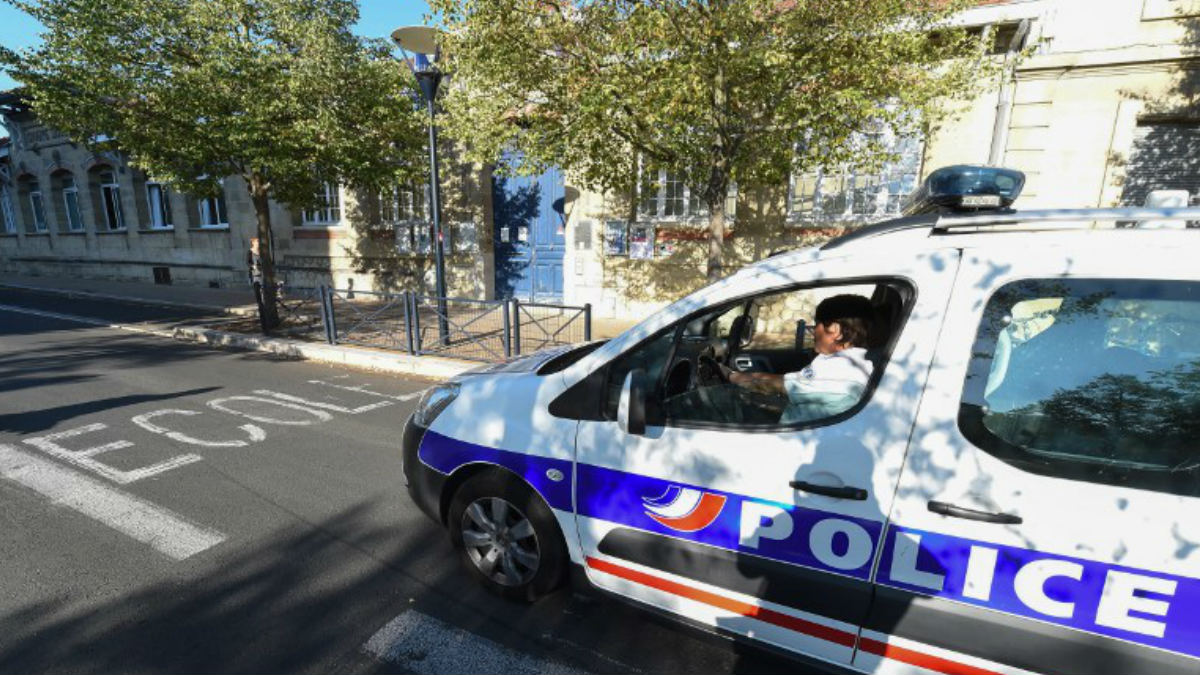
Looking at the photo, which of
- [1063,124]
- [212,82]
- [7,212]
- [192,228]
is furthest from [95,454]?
[7,212]

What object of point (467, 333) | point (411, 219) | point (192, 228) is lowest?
point (467, 333)

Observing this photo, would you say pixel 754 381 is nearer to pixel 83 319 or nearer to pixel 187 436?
pixel 187 436

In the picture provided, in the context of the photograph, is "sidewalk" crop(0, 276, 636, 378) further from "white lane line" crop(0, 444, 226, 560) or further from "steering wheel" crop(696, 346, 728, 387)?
"steering wheel" crop(696, 346, 728, 387)

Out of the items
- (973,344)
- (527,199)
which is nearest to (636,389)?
(973,344)

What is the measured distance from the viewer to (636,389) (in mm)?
2088

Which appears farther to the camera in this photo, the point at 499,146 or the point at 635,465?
the point at 499,146

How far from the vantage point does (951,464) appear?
1.70m

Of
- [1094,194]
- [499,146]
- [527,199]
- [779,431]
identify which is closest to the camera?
[779,431]

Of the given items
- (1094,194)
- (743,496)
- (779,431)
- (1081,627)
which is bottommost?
(1081,627)

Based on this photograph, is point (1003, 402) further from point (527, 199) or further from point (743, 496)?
point (527, 199)

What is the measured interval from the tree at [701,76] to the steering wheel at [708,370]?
3.55 meters

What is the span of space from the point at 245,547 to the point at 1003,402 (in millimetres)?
3949

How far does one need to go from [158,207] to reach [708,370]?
24.8 meters

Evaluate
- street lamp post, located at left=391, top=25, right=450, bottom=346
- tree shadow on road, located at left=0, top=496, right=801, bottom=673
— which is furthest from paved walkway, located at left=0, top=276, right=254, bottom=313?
tree shadow on road, located at left=0, top=496, right=801, bottom=673
